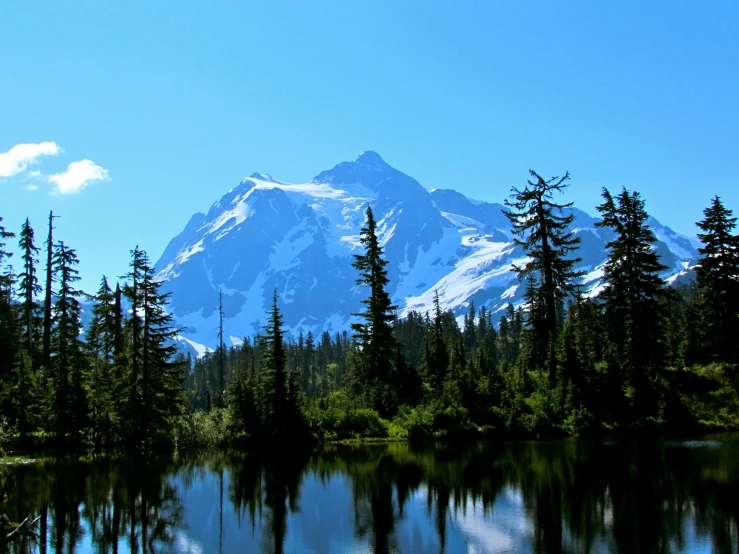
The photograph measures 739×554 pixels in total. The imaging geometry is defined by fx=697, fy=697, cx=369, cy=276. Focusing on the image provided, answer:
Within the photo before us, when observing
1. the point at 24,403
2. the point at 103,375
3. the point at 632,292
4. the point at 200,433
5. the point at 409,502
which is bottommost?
the point at 409,502

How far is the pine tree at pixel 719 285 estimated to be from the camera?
140 feet

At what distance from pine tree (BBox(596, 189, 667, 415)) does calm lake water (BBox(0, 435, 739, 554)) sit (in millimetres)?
11186

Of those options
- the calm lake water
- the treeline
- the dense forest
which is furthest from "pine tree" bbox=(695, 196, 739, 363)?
the treeline

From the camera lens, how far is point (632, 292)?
43781mm

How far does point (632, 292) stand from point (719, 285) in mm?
5281

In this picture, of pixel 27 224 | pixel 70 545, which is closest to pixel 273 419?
pixel 70 545

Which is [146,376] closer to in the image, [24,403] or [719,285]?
[24,403]

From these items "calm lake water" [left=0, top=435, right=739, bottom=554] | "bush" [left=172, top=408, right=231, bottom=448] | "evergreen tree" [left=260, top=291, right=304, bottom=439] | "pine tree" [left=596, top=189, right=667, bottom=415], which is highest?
"pine tree" [left=596, top=189, right=667, bottom=415]

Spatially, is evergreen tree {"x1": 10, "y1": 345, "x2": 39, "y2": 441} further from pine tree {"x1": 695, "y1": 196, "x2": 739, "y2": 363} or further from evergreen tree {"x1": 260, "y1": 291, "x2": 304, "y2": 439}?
pine tree {"x1": 695, "y1": 196, "x2": 739, "y2": 363}

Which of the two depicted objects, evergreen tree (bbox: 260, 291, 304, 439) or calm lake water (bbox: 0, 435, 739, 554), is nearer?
calm lake water (bbox: 0, 435, 739, 554)

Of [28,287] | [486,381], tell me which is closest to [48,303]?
[28,287]

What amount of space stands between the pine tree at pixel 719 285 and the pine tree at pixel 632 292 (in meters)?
2.73

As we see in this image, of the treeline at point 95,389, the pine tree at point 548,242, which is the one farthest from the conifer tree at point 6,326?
the pine tree at point 548,242

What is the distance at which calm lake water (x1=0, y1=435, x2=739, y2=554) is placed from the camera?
635 inches
